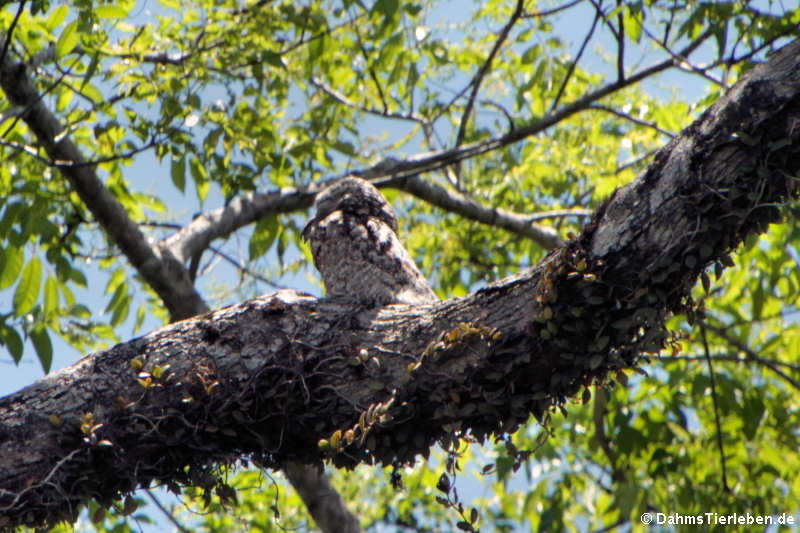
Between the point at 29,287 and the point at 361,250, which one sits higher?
the point at 29,287

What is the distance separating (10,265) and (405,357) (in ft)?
6.18

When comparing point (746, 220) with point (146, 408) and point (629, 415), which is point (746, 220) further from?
point (629, 415)

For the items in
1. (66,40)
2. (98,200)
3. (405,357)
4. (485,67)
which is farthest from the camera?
(485,67)

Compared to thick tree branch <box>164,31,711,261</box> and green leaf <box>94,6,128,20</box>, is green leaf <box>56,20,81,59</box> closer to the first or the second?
green leaf <box>94,6,128,20</box>

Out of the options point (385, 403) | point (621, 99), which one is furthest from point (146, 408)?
point (621, 99)

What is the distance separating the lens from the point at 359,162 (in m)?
4.56

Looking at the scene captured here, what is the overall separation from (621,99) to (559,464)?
2.51 m

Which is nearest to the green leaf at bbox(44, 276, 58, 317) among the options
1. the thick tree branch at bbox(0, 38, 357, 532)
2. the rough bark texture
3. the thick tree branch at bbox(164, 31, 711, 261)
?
the thick tree branch at bbox(0, 38, 357, 532)

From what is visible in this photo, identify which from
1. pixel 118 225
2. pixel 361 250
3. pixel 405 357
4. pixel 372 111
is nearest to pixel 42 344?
pixel 118 225

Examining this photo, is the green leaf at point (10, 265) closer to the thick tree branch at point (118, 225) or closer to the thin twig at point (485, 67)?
the thick tree branch at point (118, 225)

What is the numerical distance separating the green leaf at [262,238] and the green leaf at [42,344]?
111 cm

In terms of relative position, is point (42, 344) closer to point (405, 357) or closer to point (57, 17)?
point (57, 17)

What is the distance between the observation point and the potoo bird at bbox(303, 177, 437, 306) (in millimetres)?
2135

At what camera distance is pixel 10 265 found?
300 centimetres
